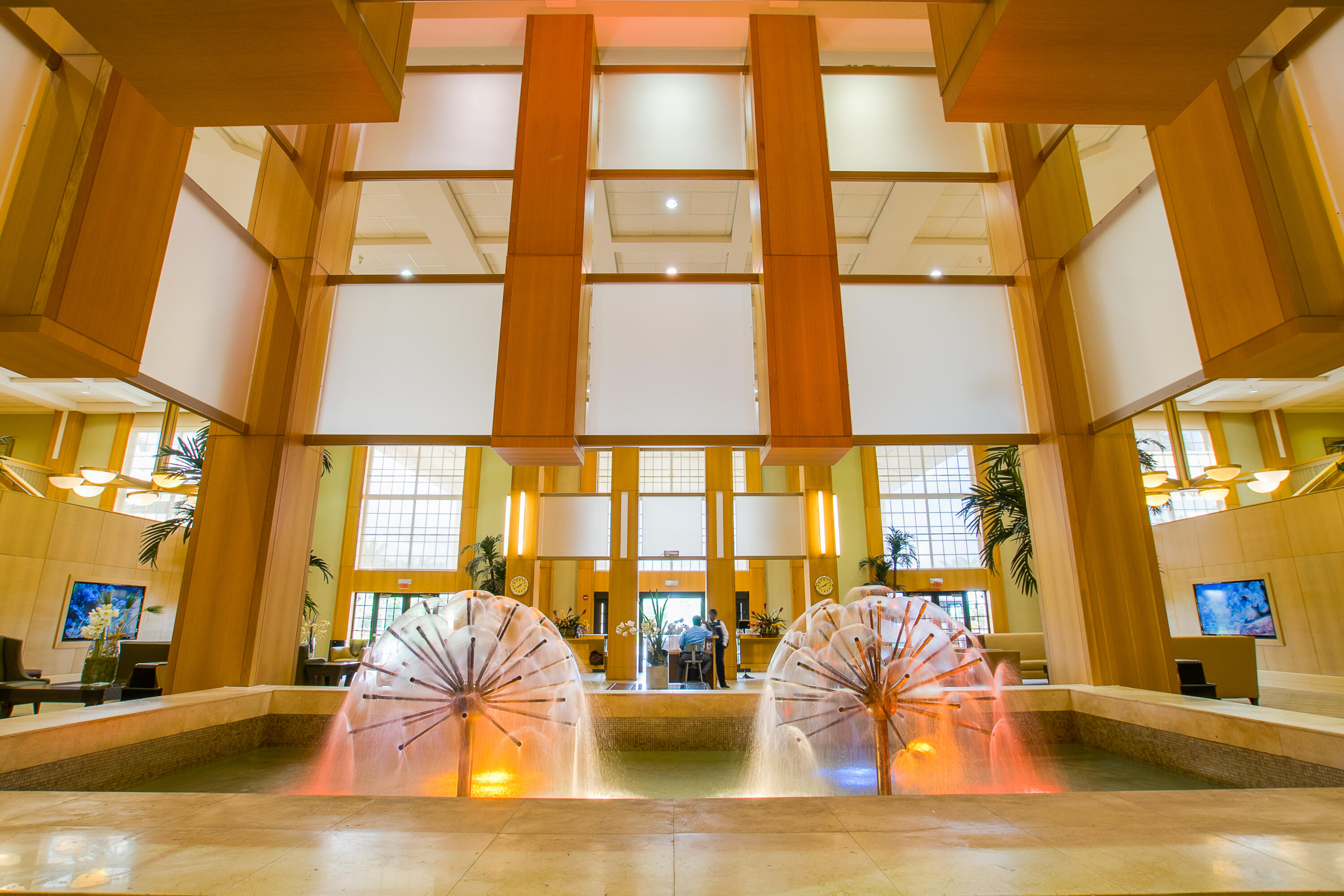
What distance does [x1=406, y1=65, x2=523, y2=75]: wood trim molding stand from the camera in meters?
7.13

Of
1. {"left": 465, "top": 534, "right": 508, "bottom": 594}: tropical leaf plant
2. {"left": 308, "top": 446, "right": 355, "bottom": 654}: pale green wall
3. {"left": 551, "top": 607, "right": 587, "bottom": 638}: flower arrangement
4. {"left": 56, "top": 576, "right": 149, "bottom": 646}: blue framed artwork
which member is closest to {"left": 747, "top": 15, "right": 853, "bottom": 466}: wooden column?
{"left": 551, "top": 607, "right": 587, "bottom": 638}: flower arrangement

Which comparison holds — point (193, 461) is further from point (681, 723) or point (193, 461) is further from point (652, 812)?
point (652, 812)

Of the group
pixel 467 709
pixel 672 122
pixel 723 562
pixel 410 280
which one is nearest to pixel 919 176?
pixel 672 122

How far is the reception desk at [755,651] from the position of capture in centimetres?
1452

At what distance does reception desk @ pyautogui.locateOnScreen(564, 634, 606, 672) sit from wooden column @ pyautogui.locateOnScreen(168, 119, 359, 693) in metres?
9.73

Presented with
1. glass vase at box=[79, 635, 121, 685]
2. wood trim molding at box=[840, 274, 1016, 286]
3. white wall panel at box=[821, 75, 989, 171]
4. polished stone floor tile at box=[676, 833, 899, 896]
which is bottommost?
polished stone floor tile at box=[676, 833, 899, 896]

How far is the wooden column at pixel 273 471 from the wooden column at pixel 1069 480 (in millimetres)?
6540

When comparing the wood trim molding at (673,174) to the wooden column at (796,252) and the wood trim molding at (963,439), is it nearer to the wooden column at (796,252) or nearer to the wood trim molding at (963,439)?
the wooden column at (796,252)

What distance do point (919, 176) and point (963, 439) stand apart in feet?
9.30

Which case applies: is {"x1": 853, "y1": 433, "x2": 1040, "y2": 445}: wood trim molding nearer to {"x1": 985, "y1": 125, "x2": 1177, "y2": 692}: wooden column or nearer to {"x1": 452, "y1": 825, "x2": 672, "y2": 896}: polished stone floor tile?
{"x1": 985, "y1": 125, "x2": 1177, "y2": 692}: wooden column

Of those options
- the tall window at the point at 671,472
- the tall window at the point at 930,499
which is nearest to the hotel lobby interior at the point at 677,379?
the tall window at the point at 930,499

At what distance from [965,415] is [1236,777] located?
3373 mm

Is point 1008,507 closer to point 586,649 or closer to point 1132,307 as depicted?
point 1132,307

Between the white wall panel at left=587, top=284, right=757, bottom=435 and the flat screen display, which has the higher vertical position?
the white wall panel at left=587, top=284, right=757, bottom=435
